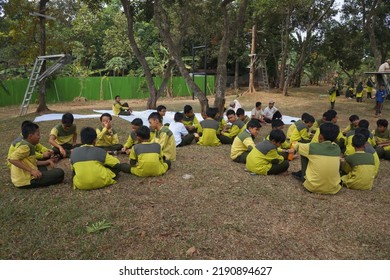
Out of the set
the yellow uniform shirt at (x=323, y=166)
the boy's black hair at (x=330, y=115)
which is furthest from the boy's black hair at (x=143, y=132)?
the boy's black hair at (x=330, y=115)

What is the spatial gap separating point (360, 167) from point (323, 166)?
72cm

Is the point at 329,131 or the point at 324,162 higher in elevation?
the point at 329,131

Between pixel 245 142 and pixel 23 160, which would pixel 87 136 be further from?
pixel 245 142

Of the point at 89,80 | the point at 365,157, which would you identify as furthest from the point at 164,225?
the point at 89,80

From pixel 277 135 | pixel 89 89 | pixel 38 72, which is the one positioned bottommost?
pixel 277 135

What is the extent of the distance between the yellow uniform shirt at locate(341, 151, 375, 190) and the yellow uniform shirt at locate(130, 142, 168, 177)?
299 centimetres

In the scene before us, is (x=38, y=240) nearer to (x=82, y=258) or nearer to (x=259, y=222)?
(x=82, y=258)

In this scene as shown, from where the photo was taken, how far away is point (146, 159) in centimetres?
530

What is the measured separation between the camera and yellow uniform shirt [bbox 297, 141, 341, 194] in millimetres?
4785

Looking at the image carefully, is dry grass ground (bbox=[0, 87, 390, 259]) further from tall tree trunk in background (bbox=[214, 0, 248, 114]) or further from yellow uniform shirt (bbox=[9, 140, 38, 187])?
tall tree trunk in background (bbox=[214, 0, 248, 114])

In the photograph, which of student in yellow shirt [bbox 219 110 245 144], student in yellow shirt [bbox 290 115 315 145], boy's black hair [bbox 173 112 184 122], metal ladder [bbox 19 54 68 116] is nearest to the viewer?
student in yellow shirt [bbox 290 115 315 145]

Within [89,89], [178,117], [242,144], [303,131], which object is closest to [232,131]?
[178,117]

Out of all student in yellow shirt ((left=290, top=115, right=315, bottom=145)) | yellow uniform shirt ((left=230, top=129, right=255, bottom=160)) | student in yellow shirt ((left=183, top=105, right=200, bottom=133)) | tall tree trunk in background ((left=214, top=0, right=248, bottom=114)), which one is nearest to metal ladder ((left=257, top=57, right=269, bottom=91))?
tall tree trunk in background ((left=214, top=0, right=248, bottom=114))

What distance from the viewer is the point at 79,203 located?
4.57m
